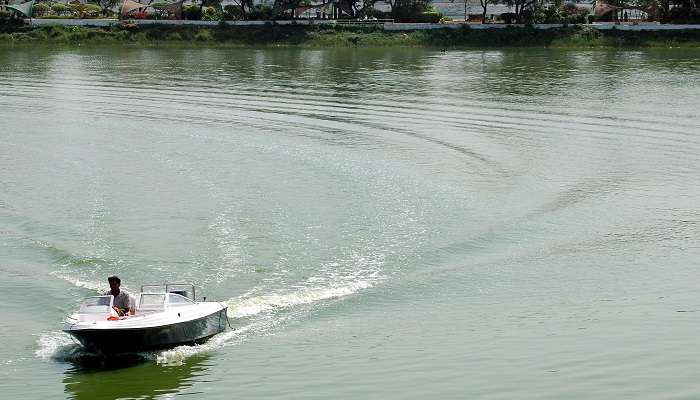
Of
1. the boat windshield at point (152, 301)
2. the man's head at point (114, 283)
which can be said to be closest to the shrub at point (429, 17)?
the boat windshield at point (152, 301)

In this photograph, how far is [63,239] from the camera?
37.0m

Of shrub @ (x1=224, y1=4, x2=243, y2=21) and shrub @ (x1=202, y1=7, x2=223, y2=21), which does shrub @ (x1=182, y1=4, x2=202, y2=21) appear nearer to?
shrub @ (x1=202, y1=7, x2=223, y2=21)

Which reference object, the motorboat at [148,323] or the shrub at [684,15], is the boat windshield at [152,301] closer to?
the motorboat at [148,323]

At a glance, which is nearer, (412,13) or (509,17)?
(509,17)

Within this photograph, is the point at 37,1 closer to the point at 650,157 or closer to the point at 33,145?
the point at 33,145

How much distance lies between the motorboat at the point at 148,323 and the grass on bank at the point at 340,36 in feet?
299

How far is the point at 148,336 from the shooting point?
2639cm

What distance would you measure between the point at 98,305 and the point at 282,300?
19.6 feet

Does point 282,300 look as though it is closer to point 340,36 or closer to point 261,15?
point 340,36

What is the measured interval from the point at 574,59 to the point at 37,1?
8126 centimetres

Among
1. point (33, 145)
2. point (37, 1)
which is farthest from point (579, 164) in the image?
point (37, 1)

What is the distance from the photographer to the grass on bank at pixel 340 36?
114125mm

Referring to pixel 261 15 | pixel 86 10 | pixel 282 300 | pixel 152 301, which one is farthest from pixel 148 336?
pixel 86 10

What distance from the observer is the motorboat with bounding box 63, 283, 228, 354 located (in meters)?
26.0
